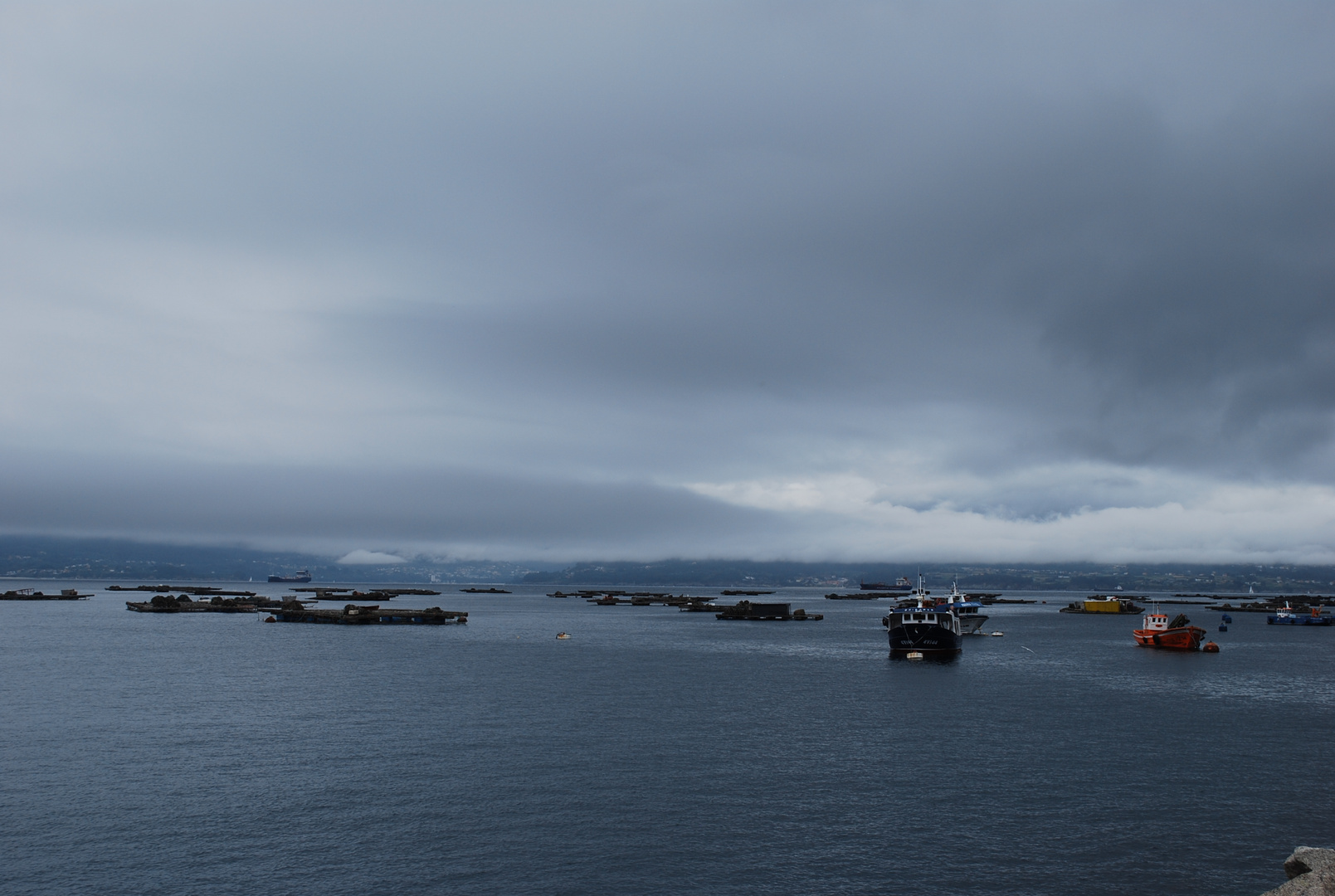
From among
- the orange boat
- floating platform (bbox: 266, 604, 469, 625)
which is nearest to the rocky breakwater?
the orange boat

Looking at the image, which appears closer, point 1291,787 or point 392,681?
point 1291,787

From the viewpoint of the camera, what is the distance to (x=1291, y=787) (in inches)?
1667

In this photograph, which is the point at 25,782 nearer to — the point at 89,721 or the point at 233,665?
the point at 89,721

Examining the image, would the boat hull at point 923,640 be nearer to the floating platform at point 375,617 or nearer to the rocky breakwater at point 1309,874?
the rocky breakwater at point 1309,874

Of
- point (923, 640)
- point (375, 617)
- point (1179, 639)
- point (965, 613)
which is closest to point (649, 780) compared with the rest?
point (923, 640)

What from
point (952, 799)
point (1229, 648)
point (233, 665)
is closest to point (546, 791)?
point (952, 799)

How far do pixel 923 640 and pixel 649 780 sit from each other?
7093 centimetres

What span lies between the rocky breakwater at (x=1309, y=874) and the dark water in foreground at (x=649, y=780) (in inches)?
152

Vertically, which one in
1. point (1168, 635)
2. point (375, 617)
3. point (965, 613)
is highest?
point (1168, 635)

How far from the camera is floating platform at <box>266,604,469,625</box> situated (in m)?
165

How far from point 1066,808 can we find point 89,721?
5775 cm

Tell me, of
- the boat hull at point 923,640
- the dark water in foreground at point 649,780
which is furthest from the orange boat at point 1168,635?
the boat hull at point 923,640

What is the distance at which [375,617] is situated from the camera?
545ft

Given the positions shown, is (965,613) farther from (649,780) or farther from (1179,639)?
(649,780)
